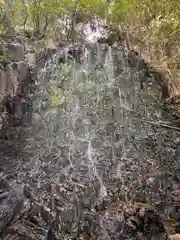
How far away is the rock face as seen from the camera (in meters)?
12.1

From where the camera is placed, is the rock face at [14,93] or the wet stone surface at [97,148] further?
the rock face at [14,93]

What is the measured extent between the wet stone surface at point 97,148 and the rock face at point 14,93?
1.88ft

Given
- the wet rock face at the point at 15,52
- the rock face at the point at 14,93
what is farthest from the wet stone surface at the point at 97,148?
the wet rock face at the point at 15,52

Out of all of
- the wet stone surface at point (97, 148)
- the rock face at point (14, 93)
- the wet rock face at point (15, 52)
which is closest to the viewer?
the wet stone surface at point (97, 148)

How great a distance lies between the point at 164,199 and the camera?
9484mm

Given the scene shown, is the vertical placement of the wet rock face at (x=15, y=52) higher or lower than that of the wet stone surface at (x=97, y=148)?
higher

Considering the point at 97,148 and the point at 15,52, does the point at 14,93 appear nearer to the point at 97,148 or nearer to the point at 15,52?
the point at 15,52

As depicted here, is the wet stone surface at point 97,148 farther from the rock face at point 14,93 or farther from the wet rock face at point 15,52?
the wet rock face at point 15,52

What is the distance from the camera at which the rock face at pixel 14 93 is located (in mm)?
12094

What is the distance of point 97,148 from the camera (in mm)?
11531

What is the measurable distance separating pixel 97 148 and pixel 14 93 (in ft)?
13.5

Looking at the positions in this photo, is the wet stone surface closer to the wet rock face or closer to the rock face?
the rock face

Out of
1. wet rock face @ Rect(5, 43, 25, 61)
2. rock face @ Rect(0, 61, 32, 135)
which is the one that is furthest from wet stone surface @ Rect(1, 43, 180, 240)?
wet rock face @ Rect(5, 43, 25, 61)

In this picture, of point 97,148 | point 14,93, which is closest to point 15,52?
point 14,93
